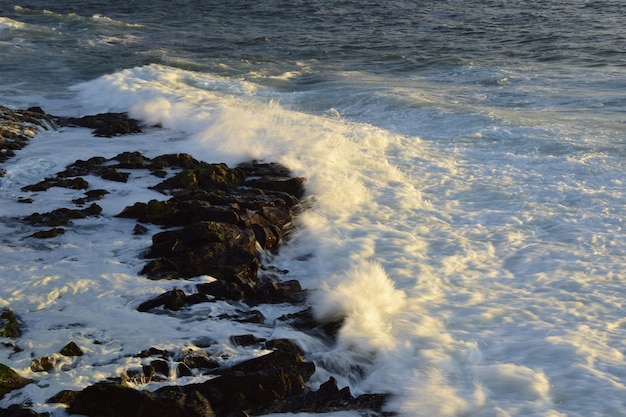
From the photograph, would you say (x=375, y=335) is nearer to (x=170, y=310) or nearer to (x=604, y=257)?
(x=170, y=310)

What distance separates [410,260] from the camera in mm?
7664

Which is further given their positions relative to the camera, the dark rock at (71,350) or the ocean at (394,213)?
the ocean at (394,213)

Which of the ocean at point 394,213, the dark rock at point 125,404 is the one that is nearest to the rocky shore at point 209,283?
the dark rock at point 125,404

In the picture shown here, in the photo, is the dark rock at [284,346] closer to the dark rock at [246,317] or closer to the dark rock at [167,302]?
the dark rock at [246,317]

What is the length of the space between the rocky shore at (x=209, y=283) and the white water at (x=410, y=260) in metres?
0.15

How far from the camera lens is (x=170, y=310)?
6254 mm

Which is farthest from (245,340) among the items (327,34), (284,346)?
(327,34)

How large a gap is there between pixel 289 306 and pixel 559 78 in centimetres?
1289

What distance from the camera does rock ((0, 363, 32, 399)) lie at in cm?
481

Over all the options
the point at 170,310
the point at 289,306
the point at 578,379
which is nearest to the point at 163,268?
the point at 170,310

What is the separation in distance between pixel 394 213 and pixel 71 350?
4682 mm

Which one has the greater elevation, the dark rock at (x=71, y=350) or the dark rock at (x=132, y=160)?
the dark rock at (x=71, y=350)

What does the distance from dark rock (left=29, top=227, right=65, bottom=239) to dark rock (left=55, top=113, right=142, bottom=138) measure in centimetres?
492

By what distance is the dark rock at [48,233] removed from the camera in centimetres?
772
